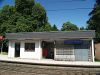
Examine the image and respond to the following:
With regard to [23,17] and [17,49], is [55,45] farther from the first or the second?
[23,17]

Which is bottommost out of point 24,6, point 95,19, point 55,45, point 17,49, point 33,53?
point 33,53

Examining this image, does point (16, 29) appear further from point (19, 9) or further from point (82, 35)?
point (82, 35)

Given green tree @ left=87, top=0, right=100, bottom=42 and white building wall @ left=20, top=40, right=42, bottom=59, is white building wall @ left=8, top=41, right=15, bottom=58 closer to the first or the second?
white building wall @ left=20, top=40, right=42, bottom=59

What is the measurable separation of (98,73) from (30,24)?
34.8 meters

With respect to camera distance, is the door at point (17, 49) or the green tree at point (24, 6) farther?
the green tree at point (24, 6)

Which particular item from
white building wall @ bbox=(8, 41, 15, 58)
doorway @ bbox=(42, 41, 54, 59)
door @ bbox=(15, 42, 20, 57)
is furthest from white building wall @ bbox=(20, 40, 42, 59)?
white building wall @ bbox=(8, 41, 15, 58)

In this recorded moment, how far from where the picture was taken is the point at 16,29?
45.8 meters

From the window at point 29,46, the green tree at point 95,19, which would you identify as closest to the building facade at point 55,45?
the window at point 29,46

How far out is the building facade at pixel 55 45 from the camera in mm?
26688

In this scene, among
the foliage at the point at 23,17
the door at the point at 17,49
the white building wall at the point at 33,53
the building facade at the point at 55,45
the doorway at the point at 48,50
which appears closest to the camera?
the building facade at the point at 55,45

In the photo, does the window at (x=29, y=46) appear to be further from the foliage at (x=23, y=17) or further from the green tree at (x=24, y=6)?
the green tree at (x=24, y=6)

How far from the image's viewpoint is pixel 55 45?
27922 millimetres

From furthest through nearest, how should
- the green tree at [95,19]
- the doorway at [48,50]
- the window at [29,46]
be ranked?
1. the green tree at [95,19]
2. the doorway at [48,50]
3. the window at [29,46]

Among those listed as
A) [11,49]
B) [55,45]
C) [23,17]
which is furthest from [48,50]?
[23,17]
